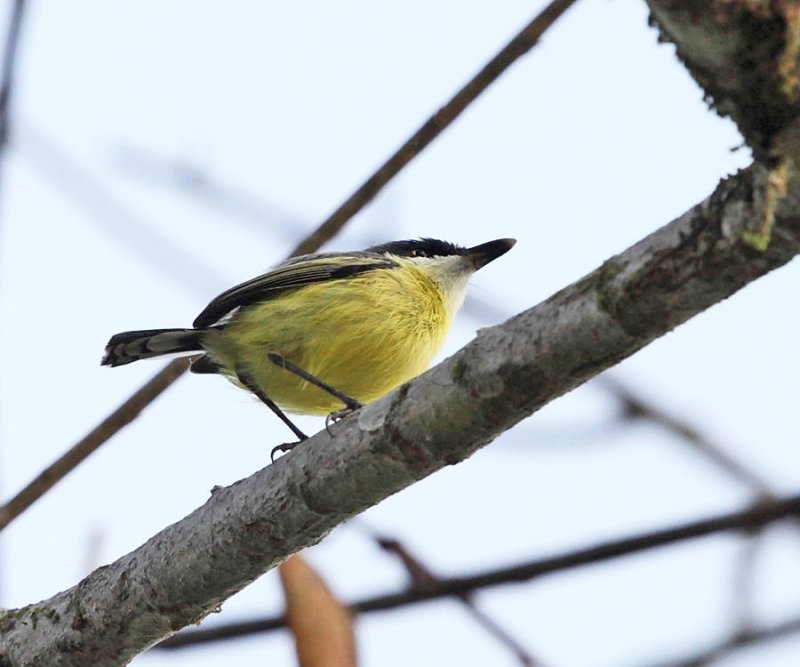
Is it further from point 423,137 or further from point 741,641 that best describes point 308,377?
point 741,641

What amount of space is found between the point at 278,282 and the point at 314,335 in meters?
0.41

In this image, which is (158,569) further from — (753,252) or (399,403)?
(753,252)

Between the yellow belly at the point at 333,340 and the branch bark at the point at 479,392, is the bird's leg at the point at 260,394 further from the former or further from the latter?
the branch bark at the point at 479,392

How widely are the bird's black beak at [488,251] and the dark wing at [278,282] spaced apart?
30.1 inches

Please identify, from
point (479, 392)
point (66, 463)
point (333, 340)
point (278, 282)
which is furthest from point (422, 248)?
point (479, 392)

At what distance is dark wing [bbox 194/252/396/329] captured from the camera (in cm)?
504

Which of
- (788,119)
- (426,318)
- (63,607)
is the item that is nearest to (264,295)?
(426,318)

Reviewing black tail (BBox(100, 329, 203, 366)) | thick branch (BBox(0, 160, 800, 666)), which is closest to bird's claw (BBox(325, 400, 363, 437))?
thick branch (BBox(0, 160, 800, 666))

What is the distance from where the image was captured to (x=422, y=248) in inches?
237

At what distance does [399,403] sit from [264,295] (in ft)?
7.68

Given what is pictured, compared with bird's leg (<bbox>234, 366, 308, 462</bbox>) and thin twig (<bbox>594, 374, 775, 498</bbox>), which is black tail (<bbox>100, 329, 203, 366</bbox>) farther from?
thin twig (<bbox>594, 374, 775, 498</bbox>)

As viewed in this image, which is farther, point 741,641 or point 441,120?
point 441,120

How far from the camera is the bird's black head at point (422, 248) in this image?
5918mm

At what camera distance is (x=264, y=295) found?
5047 mm
